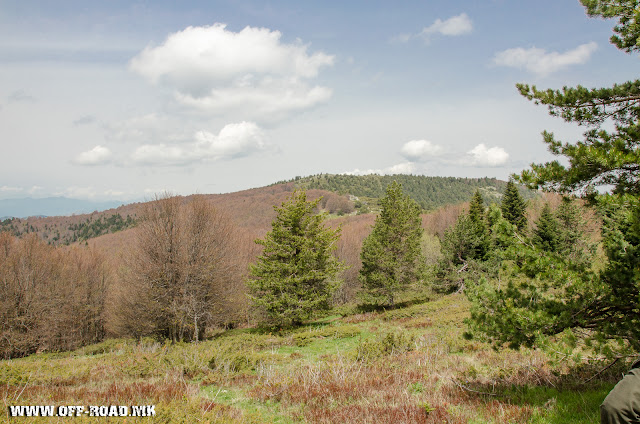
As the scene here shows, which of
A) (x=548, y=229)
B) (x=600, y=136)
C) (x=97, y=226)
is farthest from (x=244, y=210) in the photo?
(x=600, y=136)

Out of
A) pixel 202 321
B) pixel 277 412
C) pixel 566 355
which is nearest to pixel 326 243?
pixel 202 321

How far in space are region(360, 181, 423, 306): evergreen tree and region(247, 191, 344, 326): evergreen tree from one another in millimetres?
4926

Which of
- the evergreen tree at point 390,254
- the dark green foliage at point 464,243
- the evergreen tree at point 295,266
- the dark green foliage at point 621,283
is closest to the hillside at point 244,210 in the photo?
the evergreen tree at point 390,254

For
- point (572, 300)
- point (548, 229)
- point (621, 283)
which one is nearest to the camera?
point (621, 283)

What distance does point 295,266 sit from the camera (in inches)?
885

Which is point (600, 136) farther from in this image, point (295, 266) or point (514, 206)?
point (514, 206)

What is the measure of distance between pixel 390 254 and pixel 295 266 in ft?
31.9

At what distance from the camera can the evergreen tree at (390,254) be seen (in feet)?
91.1

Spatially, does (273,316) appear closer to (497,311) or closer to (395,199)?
(395,199)

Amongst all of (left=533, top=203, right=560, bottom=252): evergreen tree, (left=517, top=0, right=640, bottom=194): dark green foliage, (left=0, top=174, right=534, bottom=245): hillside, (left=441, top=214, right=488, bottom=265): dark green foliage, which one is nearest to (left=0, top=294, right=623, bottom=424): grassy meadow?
(left=517, top=0, right=640, bottom=194): dark green foliage

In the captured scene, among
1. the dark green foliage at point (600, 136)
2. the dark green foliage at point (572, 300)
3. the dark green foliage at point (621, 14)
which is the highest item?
the dark green foliage at point (621, 14)

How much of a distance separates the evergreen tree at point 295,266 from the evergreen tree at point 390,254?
493 cm

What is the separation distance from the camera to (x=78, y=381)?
914 centimetres

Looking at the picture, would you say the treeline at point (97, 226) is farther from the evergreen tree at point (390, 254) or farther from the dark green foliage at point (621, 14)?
the dark green foliage at point (621, 14)
